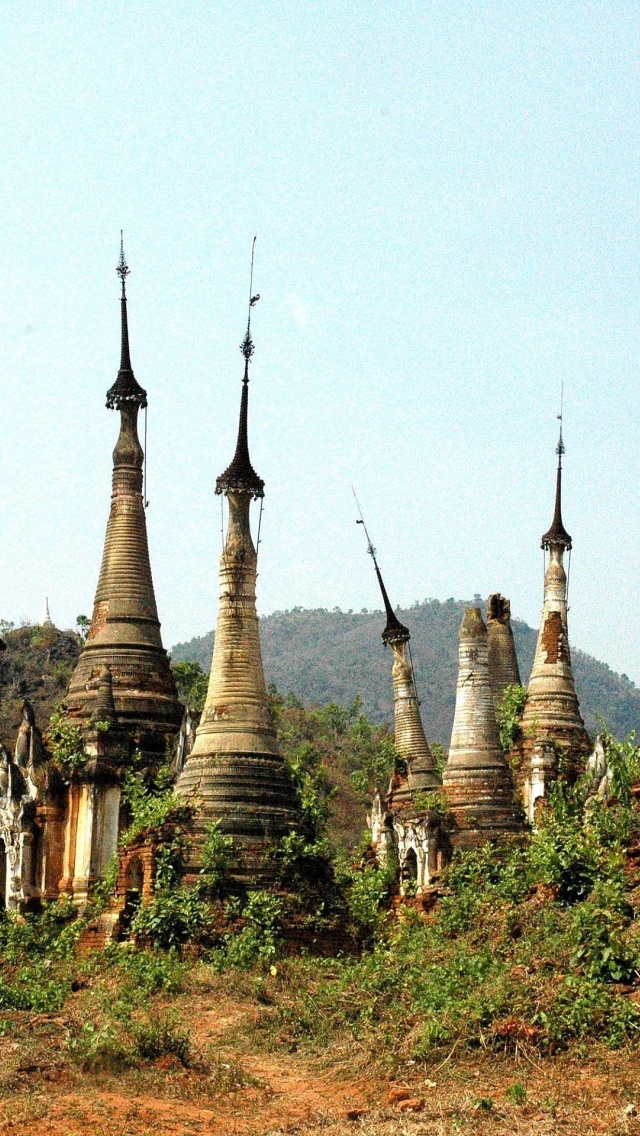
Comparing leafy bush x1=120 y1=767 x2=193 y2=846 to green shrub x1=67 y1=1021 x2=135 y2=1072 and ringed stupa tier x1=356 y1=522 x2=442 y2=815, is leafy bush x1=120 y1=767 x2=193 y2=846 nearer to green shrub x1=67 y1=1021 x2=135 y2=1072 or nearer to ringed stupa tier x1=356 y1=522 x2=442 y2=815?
ringed stupa tier x1=356 y1=522 x2=442 y2=815

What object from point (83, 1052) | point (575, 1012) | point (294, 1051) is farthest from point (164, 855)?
point (575, 1012)

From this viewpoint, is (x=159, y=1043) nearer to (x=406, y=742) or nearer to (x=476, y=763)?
(x=476, y=763)

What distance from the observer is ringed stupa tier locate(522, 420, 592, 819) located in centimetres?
2680

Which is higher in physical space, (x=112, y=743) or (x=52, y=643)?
(x=52, y=643)

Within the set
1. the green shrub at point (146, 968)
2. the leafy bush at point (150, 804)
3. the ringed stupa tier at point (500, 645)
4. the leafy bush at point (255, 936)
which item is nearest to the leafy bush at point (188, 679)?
the ringed stupa tier at point (500, 645)

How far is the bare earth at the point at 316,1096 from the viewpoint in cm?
1246

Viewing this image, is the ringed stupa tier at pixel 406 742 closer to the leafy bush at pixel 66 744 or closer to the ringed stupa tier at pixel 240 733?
the ringed stupa tier at pixel 240 733

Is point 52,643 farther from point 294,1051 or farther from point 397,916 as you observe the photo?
point 294,1051

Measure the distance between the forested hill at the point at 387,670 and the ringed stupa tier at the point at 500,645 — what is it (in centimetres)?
10444

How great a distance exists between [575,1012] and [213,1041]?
460 cm

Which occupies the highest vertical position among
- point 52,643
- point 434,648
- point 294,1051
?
point 434,648

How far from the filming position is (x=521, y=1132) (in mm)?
11992

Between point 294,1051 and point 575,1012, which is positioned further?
point 294,1051

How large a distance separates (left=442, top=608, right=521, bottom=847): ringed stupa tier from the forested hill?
111m
